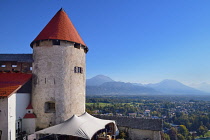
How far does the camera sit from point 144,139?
64.1 ft

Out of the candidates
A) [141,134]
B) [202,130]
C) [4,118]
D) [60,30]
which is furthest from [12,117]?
[202,130]

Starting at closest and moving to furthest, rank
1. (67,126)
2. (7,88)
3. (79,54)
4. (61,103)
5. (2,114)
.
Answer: (67,126), (2,114), (7,88), (61,103), (79,54)

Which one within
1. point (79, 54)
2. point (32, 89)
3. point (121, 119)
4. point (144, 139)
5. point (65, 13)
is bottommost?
point (144, 139)

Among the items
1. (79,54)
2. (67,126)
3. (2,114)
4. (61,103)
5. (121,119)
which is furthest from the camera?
(121,119)

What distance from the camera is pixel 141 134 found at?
19.8 m

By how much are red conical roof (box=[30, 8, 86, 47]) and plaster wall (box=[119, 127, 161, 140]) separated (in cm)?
1091

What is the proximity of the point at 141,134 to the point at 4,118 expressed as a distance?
43.8 feet

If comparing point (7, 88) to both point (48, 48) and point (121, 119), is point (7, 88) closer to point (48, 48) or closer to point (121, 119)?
point (48, 48)

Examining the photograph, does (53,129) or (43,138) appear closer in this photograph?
(53,129)

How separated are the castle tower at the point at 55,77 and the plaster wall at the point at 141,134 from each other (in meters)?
6.36

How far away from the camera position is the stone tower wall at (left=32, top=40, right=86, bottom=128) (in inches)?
676

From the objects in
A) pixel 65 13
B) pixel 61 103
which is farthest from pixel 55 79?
pixel 65 13

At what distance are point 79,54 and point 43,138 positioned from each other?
333 inches

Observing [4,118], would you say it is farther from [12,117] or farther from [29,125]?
[29,125]
